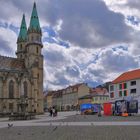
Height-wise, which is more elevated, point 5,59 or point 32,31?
point 32,31

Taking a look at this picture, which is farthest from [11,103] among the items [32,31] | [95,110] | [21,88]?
[95,110]

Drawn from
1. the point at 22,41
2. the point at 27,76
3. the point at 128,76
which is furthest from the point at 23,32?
the point at 128,76

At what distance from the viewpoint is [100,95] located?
153 meters

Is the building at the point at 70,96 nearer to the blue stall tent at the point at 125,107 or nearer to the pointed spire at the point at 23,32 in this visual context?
the pointed spire at the point at 23,32

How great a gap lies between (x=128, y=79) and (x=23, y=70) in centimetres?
3652

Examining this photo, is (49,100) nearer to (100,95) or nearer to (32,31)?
(100,95)

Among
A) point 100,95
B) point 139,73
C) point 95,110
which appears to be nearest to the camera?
point 95,110

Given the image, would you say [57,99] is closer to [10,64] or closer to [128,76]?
[10,64]

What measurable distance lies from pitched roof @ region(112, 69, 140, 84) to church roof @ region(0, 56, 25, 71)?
33280 millimetres

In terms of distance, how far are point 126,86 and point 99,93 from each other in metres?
61.0

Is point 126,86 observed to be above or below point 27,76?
below

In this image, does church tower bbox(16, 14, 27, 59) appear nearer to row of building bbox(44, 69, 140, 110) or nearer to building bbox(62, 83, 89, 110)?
row of building bbox(44, 69, 140, 110)

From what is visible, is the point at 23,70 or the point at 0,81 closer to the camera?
the point at 0,81

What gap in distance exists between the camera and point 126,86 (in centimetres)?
9481
